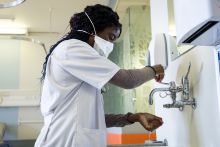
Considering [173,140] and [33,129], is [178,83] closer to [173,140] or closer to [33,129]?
[173,140]

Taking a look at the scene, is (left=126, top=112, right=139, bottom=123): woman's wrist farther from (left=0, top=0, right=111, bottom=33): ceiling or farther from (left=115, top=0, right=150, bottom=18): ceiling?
(left=0, top=0, right=111, bottom=33): ceiling

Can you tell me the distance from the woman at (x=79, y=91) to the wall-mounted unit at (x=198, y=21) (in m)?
0.27

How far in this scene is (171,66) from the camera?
5.22 ft

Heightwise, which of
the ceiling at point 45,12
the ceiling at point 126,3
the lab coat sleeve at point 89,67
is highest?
the ceiling at point 45,12

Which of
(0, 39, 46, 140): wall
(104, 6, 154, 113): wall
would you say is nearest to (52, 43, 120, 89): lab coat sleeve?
(104, 6, 154, 113): wall

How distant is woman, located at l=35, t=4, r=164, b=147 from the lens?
1.08 m

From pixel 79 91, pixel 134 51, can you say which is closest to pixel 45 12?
pixel 134 51

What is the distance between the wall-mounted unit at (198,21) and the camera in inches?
29.2

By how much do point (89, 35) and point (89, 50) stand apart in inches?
7.4

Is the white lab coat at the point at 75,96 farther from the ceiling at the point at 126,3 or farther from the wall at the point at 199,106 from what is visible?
the ceiling at the point at 126,3

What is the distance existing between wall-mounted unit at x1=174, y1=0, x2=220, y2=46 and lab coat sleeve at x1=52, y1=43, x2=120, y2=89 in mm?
295

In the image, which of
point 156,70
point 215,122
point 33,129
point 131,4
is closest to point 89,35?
point 156,70

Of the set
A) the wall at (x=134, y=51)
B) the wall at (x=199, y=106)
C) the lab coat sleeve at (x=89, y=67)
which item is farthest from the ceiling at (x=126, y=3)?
the lab coat sleeve at (x=89, y=67)

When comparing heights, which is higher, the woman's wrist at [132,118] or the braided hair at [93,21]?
the braided hair at [93,21]
